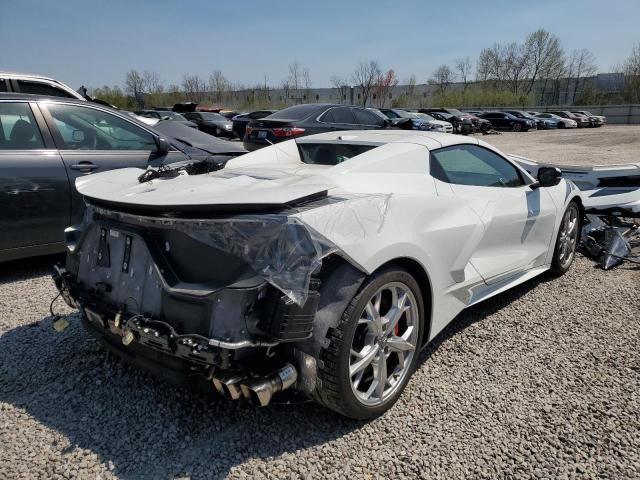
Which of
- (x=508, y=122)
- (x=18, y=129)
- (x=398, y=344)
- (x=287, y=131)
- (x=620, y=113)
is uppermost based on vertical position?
(x=18, y=129)

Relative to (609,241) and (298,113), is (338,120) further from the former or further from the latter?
(609,241)

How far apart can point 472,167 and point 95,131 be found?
3571mm

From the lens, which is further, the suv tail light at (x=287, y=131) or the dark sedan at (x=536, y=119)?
the dark sedan at (x=536, y=119)

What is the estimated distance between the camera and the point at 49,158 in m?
4.34

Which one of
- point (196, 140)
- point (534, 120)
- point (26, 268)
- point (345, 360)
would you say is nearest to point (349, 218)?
point (345, 360)

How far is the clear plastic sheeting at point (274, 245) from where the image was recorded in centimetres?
197

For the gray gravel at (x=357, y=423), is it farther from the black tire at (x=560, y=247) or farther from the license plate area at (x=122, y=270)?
the black tire at (x=560, y=247)

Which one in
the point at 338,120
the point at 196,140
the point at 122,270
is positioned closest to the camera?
the point at 122,270

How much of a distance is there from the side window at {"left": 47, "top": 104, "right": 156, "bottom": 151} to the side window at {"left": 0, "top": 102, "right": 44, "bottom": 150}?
0.65 feet

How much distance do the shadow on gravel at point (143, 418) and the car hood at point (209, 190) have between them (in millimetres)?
1091

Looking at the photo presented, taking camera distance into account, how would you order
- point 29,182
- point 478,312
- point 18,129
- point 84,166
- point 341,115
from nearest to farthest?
1. point 478,312
2. point 29,182
3. point 18,129
4. point 84,166
5. point 341,115

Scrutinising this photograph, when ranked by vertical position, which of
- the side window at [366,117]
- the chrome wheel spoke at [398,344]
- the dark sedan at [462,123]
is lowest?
the dark sedan at [462,123]

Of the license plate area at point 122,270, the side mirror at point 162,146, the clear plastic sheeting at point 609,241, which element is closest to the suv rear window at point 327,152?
the license plate area at point 122,270

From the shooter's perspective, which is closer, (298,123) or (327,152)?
(327,152)
